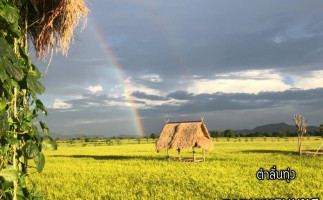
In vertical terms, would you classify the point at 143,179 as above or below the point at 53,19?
below

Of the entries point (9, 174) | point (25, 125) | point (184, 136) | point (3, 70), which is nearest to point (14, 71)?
point (3, 70)

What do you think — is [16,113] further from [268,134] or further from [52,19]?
[268,134]

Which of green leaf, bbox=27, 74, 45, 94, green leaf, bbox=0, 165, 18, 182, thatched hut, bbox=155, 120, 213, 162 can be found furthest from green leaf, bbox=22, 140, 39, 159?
thatched hut, bbox=155, 120, 213, 162

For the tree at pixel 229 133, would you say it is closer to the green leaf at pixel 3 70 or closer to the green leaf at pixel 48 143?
the green leaf at pixel 48 143

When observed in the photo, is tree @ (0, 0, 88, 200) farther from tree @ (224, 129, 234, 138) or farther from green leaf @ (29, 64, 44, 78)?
tree @ (224, 129, 234, 138)

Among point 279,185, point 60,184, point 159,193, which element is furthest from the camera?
point 60,184

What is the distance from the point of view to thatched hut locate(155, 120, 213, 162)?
1905cm

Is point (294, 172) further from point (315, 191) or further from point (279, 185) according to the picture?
point (315, 191)

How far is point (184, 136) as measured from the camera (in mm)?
19469

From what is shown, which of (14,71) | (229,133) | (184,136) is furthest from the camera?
(229,133)

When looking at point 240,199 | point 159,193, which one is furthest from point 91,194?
point 240,199

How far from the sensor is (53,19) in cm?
378

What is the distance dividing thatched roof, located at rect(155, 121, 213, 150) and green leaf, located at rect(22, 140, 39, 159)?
1660 centimetres

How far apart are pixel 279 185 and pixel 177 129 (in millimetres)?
11582
